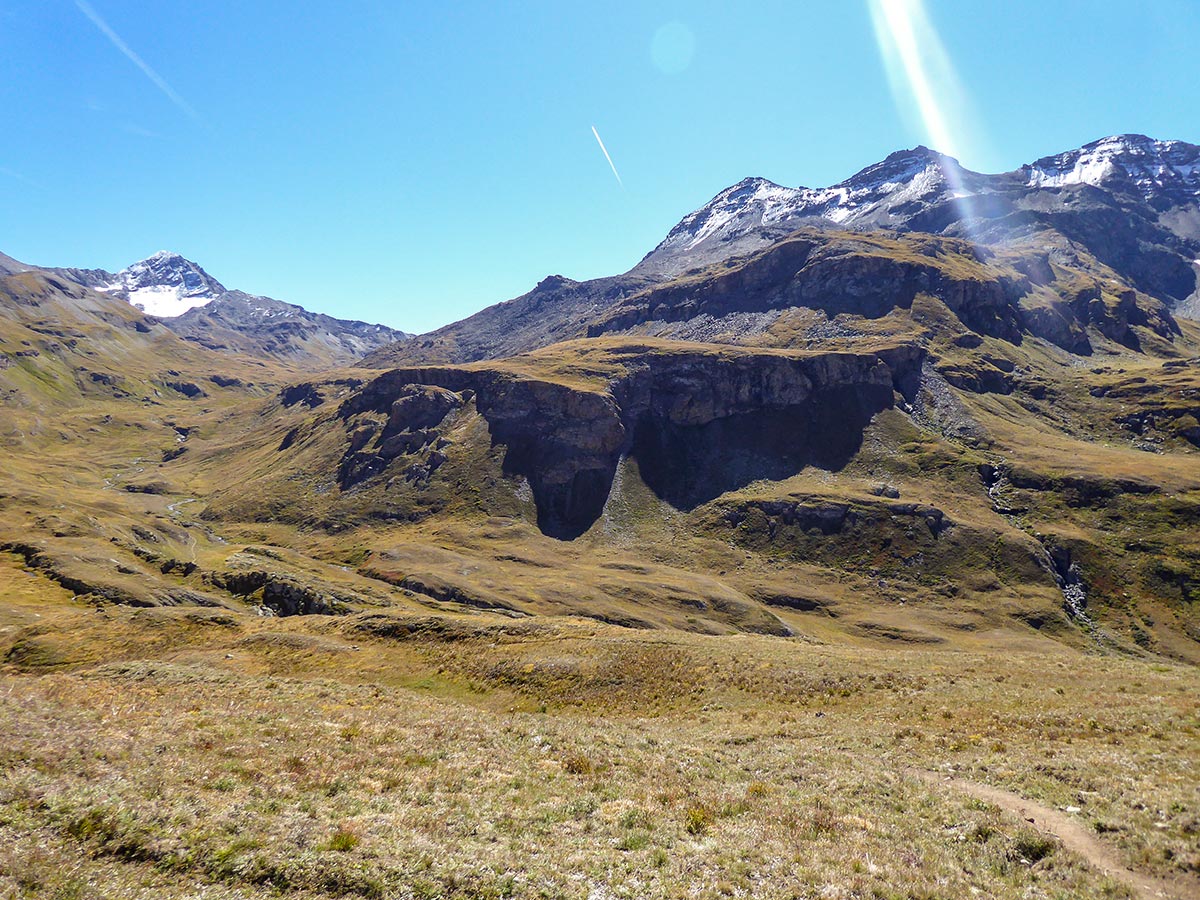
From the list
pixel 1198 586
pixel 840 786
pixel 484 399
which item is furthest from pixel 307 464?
pixel 1198 586

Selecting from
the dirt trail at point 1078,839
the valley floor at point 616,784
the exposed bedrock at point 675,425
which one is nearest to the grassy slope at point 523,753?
the valley floor at point 616,784

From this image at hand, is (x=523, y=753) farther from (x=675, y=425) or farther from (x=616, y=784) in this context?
(x=675, y=425)

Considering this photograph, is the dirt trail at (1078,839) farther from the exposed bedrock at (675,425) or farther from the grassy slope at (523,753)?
the exposed bedrock at (675,425)

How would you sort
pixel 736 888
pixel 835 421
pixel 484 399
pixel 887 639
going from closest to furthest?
pixel 736 888, pixel 887 639, pixel 835 421, pixel 484 399

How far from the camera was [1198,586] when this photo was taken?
112812 millimetres

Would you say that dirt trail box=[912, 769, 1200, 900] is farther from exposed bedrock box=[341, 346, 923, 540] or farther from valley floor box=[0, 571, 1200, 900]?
exposed bedrock box=[341, 346, 923, 540]

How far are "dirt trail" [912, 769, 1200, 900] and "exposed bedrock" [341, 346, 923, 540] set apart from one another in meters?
140

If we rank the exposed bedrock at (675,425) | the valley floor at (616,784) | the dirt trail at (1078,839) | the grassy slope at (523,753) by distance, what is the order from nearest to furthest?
1. the valley floor at (616,784)
2. the dirt trail at (1078,839)
3. the grassy slope at (523,753)
4. the exposed bedrock at (675,425)

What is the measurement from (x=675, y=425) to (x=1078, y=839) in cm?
17618

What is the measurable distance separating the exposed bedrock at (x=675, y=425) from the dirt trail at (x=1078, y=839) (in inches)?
5516

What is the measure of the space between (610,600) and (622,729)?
88.4 m

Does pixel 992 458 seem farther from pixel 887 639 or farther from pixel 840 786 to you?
pixel 840 786

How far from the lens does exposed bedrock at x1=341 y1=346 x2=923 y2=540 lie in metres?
171

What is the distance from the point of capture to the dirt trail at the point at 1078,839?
13330mm
